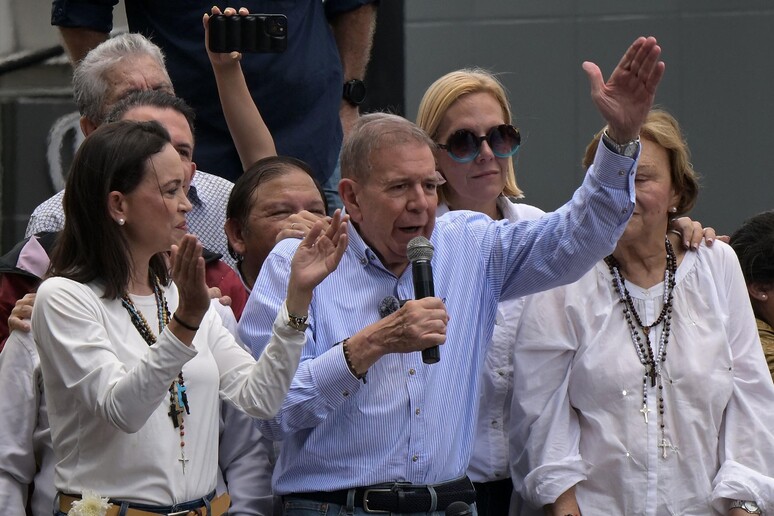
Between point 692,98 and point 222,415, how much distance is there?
16.6 feet

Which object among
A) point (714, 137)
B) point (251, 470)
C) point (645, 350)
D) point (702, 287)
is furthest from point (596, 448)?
point (714, 137)

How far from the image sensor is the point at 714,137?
325 inches

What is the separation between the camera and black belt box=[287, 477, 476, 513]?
3723 millimetres

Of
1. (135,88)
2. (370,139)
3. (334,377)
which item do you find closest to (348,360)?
(334,377)

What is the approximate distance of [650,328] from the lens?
440cm

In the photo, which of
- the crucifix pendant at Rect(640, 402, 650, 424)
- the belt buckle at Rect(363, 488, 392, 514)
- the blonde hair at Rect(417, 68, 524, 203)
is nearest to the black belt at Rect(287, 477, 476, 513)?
the belt buckle at Rect(363, 488, 392, 514)

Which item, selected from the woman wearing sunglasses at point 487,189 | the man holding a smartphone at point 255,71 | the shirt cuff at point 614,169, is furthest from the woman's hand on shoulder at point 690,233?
the man holding a smartphone at point 255,71

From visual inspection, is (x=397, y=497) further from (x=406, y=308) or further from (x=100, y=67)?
(x=100, y=67)

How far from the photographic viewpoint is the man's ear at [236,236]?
185 inches

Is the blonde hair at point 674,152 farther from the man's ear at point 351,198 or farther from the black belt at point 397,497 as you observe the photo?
the black belt at point 397,497

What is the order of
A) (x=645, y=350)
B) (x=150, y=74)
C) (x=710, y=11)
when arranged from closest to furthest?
(x=645, y=350) < (x=150, y=74) < (x=710, y=11)

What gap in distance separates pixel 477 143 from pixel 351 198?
A: 2.83 ft

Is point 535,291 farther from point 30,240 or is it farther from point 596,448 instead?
point 30,240

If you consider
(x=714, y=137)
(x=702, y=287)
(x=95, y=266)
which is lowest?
(x=714, y=137)
